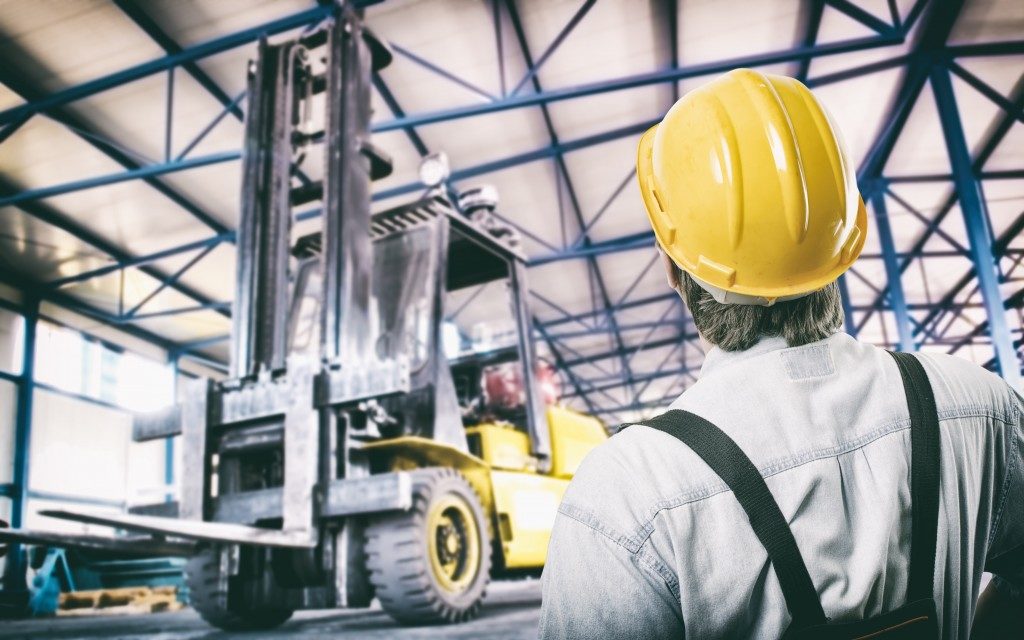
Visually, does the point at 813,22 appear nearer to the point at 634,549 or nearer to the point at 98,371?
the point at 634,549

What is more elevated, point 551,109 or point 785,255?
point 551,109

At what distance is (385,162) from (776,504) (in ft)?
13.6

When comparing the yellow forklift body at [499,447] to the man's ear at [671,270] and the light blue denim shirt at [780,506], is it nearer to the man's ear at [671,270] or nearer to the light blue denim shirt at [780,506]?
the man's ear at [671,270]

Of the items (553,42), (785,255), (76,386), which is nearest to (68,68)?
(553,42)

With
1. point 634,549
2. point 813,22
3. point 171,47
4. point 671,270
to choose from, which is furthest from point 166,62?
point 634,549

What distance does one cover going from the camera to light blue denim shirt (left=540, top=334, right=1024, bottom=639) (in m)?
0.89

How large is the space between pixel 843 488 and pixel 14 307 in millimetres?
16063

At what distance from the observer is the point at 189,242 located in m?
12.8

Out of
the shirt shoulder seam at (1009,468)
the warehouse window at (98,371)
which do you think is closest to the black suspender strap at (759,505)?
the shirt shoulder seam at (1009,468)

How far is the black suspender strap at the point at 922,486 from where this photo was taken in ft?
3.03

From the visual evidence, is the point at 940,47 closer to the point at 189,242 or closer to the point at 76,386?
the point at 189,242

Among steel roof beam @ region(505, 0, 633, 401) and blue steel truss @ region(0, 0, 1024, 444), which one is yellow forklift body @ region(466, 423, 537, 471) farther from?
steel roof beam @ region(505, 0, 633, 401)

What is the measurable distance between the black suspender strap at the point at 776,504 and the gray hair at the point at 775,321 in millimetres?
155

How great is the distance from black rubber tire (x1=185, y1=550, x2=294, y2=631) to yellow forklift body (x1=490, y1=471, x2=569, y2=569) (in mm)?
1404
